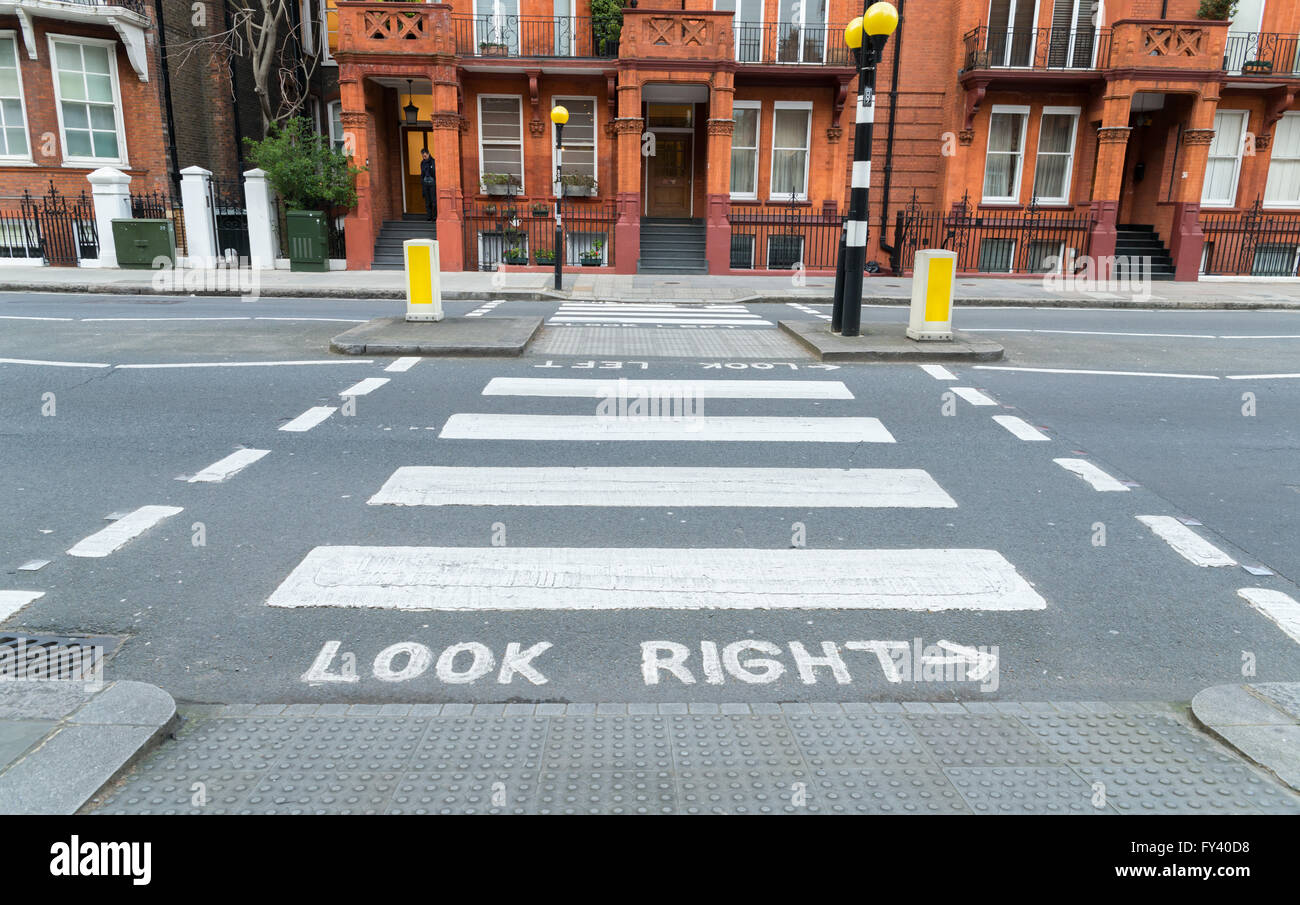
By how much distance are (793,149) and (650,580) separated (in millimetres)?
22800

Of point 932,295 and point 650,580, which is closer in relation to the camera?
point 650,580

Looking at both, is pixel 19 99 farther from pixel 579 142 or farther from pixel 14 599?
pixel 14 599

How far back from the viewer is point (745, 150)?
25078 mm

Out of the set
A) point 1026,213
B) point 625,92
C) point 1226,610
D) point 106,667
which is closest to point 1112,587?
point 1226,610

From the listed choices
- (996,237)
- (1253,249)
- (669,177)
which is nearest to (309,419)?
(669,177)

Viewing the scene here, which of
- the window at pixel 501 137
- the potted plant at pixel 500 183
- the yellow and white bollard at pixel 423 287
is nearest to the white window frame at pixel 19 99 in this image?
the window at pixel 501 137

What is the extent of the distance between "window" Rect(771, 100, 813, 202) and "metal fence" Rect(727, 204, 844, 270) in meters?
1.19

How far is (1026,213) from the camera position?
25172mm

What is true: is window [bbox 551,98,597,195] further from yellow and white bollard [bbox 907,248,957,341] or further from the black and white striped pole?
yellow and white bollard [bbox 907,248,957,341]

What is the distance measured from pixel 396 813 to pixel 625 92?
2232cm

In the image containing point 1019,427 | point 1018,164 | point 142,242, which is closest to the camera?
point 1019,427

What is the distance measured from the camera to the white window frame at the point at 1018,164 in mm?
24938

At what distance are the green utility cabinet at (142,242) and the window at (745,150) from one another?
14.9 meters

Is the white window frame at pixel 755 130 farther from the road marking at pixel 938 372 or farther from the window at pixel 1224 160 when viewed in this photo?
the road marking at pixel 938 372
